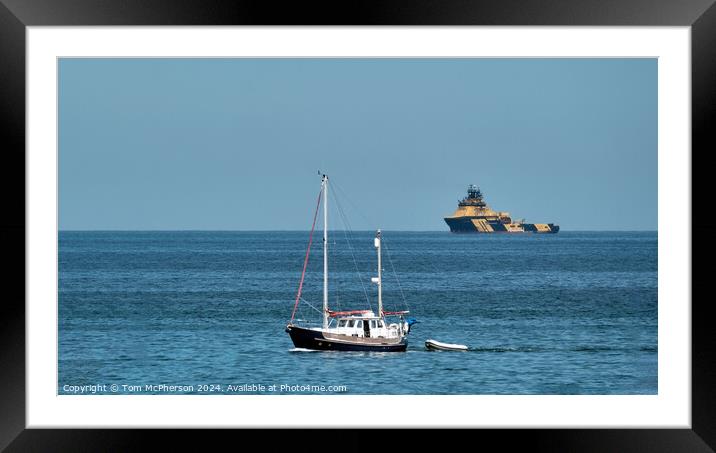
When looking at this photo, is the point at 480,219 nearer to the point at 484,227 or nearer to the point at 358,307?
the point at 484,227

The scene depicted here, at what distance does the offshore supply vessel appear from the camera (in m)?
79.8

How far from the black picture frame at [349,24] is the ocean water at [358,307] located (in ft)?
37.5

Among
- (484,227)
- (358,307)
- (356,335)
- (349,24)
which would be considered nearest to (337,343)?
(356,335)

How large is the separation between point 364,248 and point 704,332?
67.8 m

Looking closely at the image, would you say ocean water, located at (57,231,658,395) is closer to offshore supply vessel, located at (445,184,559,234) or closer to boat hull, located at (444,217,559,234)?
offshore supply vessel, located at (445,184,559,234)

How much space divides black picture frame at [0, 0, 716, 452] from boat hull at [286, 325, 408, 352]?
Answer: 14345mm

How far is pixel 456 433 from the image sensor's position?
563 centimetres

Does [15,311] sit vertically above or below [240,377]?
above

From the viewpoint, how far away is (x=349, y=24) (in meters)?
5.39

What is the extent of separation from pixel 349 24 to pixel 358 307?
2565 centimetres

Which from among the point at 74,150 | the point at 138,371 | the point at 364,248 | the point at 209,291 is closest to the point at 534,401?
the point at 138,371

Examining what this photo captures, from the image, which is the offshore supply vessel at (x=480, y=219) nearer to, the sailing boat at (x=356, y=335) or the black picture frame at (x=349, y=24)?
the sailing boat at (x=356, y=335)

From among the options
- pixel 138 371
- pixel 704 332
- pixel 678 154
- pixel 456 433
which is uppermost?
pixel 678 154

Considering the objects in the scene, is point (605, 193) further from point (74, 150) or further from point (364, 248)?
point (74, 150)
